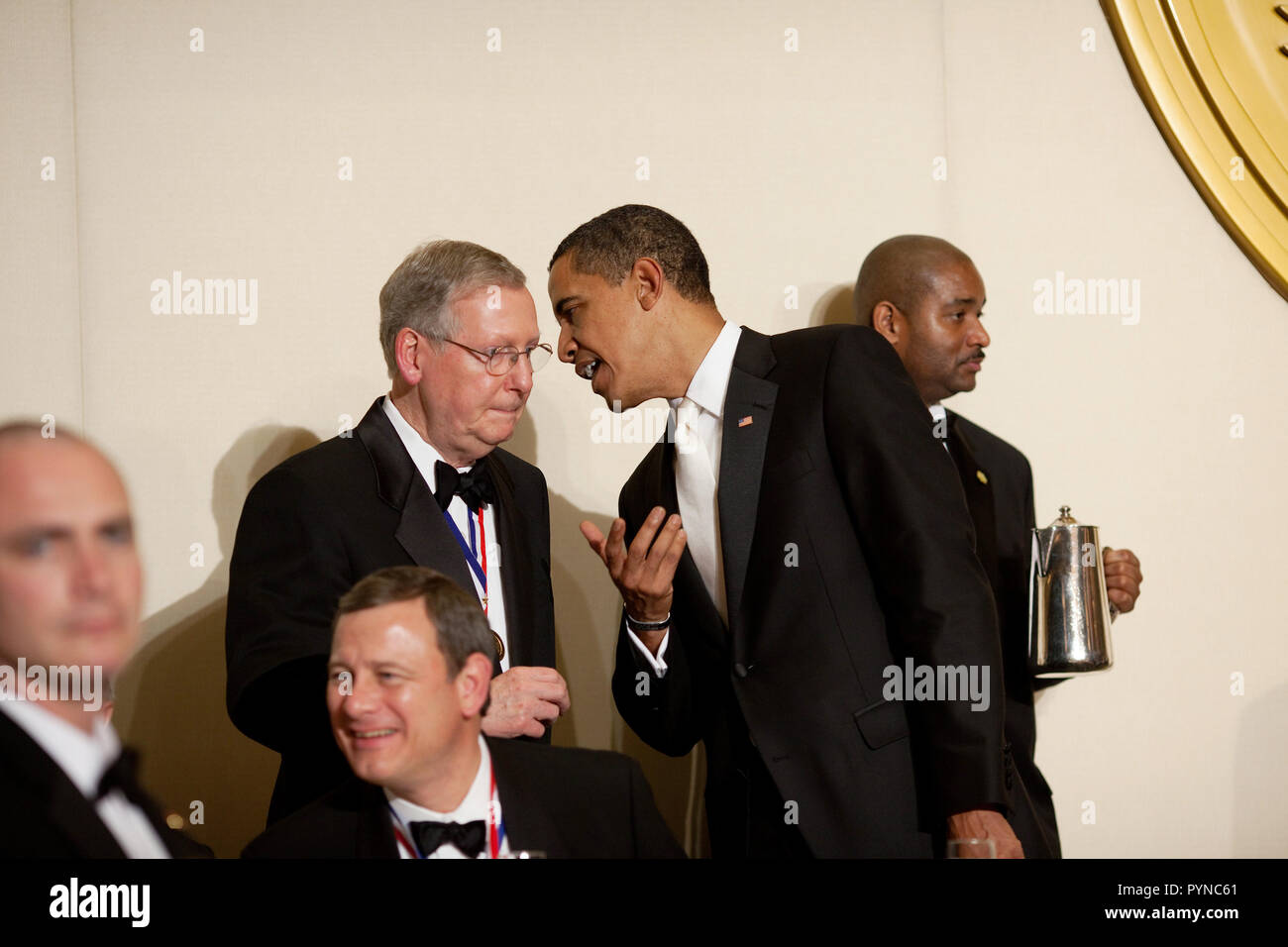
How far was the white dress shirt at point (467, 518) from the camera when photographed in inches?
92.7

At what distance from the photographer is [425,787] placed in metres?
1.76

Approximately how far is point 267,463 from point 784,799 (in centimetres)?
195

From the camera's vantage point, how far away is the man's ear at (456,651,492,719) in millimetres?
1774

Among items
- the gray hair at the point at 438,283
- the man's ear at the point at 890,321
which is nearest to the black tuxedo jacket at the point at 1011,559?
the man's ear at the point at 890,321

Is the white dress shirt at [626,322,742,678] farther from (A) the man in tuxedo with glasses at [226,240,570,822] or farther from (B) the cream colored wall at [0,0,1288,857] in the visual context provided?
(B) the cream colored wall at [0,0,1288,857]

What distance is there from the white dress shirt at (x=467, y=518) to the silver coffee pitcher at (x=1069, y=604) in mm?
1323

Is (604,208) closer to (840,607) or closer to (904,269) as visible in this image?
(904,269)

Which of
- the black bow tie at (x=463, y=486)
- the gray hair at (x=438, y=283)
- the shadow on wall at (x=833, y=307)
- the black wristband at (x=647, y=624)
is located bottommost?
the black wristband at (x=647, y=624)

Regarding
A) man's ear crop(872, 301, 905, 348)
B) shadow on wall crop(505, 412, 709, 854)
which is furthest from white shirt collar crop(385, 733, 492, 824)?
man's ear crop(872, 301, 905, 348)

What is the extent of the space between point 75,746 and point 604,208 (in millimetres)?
2887

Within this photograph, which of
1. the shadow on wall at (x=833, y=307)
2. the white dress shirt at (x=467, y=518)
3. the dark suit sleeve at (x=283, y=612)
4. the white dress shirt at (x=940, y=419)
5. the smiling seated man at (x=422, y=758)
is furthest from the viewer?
the shadow on wall at (x=833, y=307)

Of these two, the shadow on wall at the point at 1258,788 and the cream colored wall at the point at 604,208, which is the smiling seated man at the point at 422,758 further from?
the shadow on wall at the point at 1258,788
